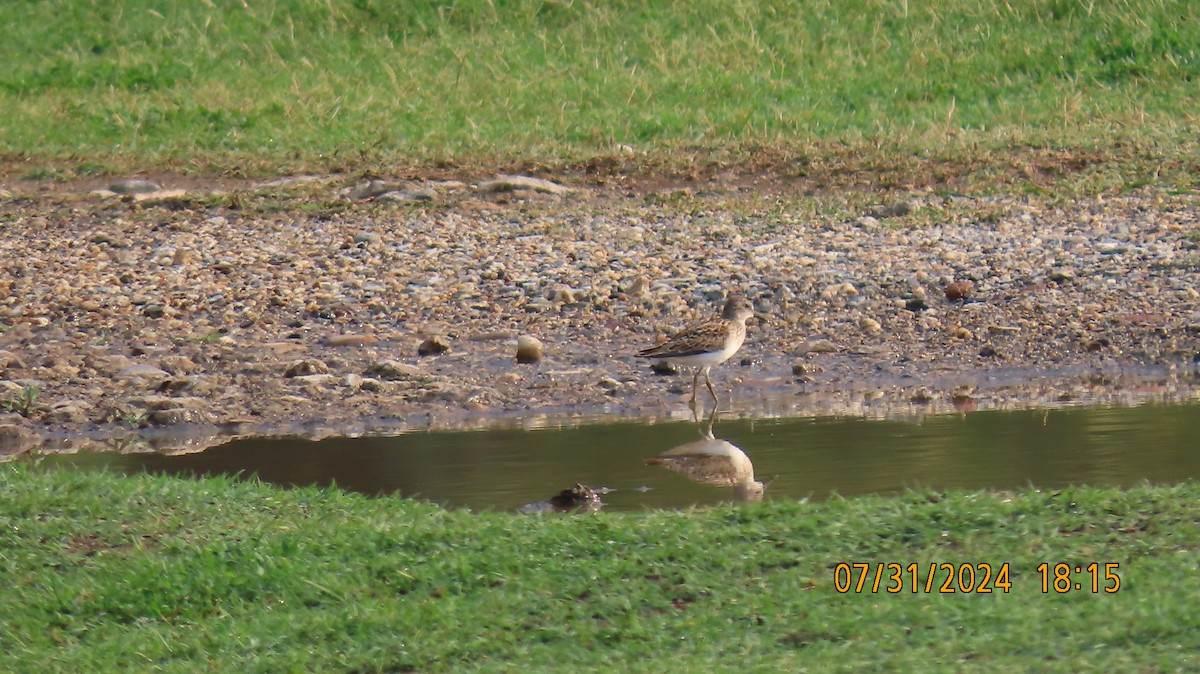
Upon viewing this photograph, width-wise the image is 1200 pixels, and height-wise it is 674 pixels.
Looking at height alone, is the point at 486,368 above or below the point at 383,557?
below

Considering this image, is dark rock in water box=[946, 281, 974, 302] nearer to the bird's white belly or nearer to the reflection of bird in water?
the bird's white belly

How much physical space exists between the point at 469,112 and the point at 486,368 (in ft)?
22.1

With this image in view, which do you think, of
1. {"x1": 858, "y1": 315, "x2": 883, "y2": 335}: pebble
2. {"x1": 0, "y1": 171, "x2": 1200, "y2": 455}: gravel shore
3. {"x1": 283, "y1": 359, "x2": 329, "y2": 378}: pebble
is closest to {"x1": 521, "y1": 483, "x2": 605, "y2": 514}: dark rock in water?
{"x1": 0, "y1": 171, "x2": 1200, "y2": 455}: gravel shore

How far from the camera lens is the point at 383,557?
6.00m

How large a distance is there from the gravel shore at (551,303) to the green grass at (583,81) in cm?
151

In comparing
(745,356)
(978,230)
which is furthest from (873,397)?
(978,230)

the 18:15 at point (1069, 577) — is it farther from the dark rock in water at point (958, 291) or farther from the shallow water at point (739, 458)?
the dark rock in water at point (958, 291)

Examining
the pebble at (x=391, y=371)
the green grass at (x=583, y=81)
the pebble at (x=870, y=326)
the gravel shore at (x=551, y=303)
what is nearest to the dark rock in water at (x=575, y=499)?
the gravel shore at (x=551, y=303)

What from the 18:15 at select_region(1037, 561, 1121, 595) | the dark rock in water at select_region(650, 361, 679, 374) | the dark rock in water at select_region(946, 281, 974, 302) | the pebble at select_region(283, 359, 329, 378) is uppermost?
the 18:15 at select_region(1037, 561, 1121, 595)

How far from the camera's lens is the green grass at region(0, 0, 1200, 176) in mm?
15375

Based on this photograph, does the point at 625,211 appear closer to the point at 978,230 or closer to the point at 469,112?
the point at 978,230

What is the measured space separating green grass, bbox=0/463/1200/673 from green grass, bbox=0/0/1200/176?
8631 mm

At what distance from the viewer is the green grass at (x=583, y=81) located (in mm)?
15375

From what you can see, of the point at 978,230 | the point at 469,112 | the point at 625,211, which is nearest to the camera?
the point at 978,230
